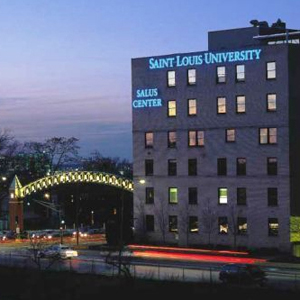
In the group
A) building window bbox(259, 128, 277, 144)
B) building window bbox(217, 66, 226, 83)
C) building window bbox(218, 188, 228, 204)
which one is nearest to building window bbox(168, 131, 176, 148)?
building window bbox(218, 188, 228, 204)

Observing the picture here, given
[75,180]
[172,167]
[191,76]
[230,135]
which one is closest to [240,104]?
[230,135]

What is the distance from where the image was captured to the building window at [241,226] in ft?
252

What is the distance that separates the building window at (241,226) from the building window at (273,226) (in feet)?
8.69

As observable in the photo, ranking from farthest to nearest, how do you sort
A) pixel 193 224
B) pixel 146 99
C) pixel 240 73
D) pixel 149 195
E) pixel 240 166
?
pixel 149 195, pixel 146 99, pixel 193 224, pixel 240 73, pixel 240 166

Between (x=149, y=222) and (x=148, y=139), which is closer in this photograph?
(x=149, y=222)

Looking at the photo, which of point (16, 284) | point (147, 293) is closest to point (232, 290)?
point (147, 293)

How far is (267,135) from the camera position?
249 ft

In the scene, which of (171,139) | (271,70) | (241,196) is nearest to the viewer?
(271,70)

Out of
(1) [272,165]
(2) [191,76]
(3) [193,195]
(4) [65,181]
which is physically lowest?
(3) [193,195]

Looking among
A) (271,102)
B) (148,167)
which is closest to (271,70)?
(271,102)

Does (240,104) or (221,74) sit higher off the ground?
(221,74)

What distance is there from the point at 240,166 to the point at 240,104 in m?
6.51

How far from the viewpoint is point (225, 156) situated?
7850cm

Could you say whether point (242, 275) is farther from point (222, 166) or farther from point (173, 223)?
point (173, 223)
